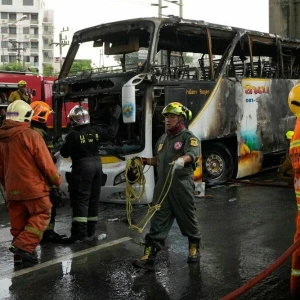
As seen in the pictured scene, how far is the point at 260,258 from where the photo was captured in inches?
222

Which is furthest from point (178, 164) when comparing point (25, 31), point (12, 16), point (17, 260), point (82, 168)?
point (12, 16)

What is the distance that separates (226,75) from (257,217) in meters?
3.50

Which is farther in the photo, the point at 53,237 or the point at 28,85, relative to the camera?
the point at 28,85

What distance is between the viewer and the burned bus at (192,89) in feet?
28.3

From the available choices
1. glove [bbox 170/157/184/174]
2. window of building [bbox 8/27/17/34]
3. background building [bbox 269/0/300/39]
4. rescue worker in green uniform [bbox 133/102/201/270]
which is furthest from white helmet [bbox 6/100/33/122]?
window of building [bbox 8/27/17/34]

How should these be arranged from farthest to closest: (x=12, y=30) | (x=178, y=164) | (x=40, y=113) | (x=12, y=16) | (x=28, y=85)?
1. (x=12, y=16)
2. (x=12, y=30)
3. (x=28, y=85)
4. (x=40, y=113)
5. (x=178, y=164)

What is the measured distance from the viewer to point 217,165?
1055 cm

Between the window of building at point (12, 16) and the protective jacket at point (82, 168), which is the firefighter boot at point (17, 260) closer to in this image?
the protective jacket at point (82, 168)

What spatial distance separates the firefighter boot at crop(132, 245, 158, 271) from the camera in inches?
207

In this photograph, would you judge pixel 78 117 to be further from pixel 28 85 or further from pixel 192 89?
pixel 28 85

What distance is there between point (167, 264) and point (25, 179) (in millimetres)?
1744

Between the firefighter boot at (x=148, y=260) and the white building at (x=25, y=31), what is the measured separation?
308 feet

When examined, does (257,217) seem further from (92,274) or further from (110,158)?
(92,274)

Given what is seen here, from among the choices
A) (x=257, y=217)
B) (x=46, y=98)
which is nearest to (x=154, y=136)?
(x=257, y=217)
